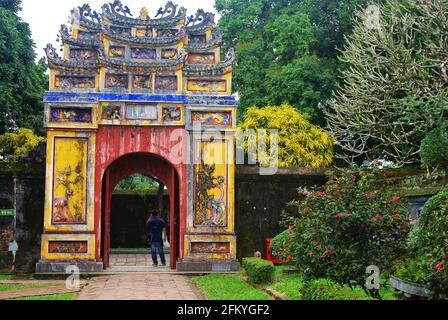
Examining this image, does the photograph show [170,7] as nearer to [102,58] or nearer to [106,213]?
[102,58]

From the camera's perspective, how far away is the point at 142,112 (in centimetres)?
1539

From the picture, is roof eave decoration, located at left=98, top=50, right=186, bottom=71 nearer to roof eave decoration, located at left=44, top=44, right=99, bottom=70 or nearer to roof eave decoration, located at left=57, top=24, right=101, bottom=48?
roof eave decoration, located at left=44, top=44, right=99, bottom=70

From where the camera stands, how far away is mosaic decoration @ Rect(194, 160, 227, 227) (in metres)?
15.3

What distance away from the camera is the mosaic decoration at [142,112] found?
50.4 ft

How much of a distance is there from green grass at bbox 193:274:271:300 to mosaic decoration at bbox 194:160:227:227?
1.43 meters

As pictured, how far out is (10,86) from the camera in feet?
73.3

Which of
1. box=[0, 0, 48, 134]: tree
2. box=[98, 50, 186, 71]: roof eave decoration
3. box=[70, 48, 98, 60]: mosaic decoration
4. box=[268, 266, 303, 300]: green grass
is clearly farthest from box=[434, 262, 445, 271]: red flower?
box=[0, 0, 48, 134]: tree

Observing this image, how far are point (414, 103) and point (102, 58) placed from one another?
7121 millimetres

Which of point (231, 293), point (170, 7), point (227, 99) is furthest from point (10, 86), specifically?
point (231, 293)

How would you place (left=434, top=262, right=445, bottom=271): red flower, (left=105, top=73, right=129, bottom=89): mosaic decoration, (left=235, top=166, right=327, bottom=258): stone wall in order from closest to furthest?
1. (left=434, top=262, right=445, bottom=271): red flower
2. (left=105, top=73, right=129, bottom=89): mosaic decoration
3. (left=235, top=166, right=327, bottom=258): stone wall

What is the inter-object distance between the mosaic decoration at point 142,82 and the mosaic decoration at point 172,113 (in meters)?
0.68

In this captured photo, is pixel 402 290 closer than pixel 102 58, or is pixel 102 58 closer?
pixel 402 290

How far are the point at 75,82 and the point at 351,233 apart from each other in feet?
27.0

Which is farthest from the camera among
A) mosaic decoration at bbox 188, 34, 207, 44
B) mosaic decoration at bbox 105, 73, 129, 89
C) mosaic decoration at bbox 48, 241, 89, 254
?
mosaic decoration at bbox 188, 34, 207, 44
